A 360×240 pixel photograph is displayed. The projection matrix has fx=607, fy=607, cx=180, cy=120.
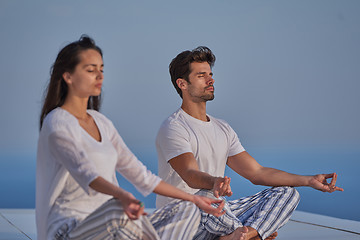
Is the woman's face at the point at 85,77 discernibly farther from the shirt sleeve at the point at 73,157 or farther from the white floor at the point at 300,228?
the white floor at the point at 300,228

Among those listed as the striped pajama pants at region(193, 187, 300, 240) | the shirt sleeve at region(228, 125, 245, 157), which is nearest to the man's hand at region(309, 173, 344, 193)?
the striped pajama pants at region(193, 187, 300, 240)

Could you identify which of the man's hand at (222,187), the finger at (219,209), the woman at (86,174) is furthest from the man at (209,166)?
the woman at (86,174)

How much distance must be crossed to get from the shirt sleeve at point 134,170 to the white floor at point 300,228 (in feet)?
5.19

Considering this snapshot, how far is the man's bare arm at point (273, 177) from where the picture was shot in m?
2.99

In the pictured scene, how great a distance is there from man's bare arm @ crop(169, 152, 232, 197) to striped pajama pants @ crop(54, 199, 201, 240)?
0.27 m

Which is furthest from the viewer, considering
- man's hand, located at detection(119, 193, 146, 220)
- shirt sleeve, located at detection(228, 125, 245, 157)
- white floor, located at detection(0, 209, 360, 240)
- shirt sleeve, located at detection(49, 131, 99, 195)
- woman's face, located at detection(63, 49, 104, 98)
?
white floor, located at detection(0, 209, 360, 240)

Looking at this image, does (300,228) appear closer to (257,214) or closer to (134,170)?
(257,214)


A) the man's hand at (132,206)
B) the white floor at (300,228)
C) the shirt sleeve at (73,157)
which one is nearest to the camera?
the man's hand at (132,206)

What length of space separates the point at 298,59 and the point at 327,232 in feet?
17.4

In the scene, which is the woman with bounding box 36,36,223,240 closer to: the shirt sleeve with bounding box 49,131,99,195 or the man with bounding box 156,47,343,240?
the shirt sleeve with bounding box 49,131,99,195

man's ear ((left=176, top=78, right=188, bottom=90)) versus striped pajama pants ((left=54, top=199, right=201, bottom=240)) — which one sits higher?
man's ear ((left=176, top=78, right=188, bottom=90))

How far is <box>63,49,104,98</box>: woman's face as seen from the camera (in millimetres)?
2156

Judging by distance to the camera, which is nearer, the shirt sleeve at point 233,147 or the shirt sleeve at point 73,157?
the shirt sleeve at point 73,157

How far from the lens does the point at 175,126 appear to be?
3.03 m
